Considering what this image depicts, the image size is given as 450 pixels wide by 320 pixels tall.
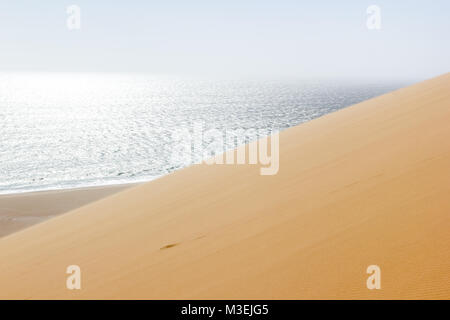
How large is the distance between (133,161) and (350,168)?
25.1 m

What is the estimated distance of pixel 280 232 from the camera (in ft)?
12.1

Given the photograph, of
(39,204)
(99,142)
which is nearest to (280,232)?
(39,204)

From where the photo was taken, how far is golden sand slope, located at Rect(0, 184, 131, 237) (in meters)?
14.4

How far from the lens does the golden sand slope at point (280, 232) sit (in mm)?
2809

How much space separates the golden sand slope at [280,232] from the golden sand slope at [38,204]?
9.18 metres

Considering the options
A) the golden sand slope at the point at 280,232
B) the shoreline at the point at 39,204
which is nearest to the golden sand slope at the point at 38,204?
the shoreline at the point at 39,204

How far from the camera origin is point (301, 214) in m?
3.95

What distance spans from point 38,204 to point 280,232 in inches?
601

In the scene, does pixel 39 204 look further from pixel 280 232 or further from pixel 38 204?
pixel 280 232

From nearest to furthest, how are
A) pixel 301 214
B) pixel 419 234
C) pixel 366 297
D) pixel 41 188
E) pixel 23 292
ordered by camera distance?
pixel 366 297
pixel 419 234
pixel 23 292
pixel 301 214
pixel 41 188

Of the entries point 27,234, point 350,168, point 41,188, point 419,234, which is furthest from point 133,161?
point 419,234

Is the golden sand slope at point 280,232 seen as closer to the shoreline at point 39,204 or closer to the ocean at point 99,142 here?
the shoreline at point 39,204

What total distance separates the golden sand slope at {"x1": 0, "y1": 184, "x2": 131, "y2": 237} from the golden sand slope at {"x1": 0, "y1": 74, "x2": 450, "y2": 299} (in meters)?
9.18
